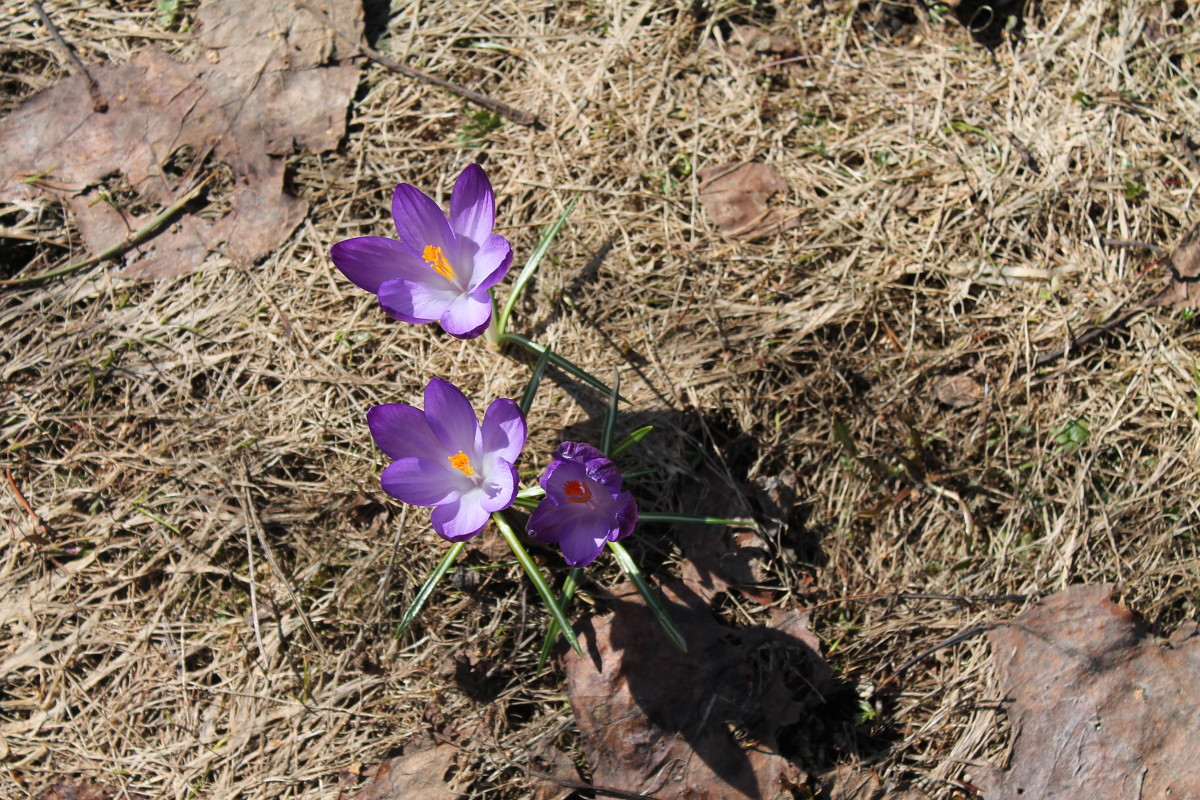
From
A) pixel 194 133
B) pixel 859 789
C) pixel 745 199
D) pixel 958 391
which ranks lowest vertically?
pixel 859 789

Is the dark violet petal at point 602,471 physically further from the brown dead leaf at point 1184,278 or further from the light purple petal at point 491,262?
the brown dead leaf at point 1184,278

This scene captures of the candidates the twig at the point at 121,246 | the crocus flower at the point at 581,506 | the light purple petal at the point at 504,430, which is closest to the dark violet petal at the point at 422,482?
the light purple petal at the point at 504,430

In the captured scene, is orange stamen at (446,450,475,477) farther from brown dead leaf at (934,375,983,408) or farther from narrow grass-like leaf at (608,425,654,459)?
brown dead leaf at (934,375,983,408)

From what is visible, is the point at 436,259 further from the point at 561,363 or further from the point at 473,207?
the point at 561,363

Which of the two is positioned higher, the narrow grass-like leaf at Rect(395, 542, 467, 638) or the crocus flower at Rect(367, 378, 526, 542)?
the crocus flower at Rect(367, 378, 526, 542)

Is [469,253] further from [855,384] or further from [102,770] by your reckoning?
[102,770]

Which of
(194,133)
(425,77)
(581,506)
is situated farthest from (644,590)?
(194,133)

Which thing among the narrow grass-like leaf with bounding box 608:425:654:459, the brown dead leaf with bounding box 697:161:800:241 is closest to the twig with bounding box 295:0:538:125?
the brown dead leaf with bounding box 697:161:800:241
